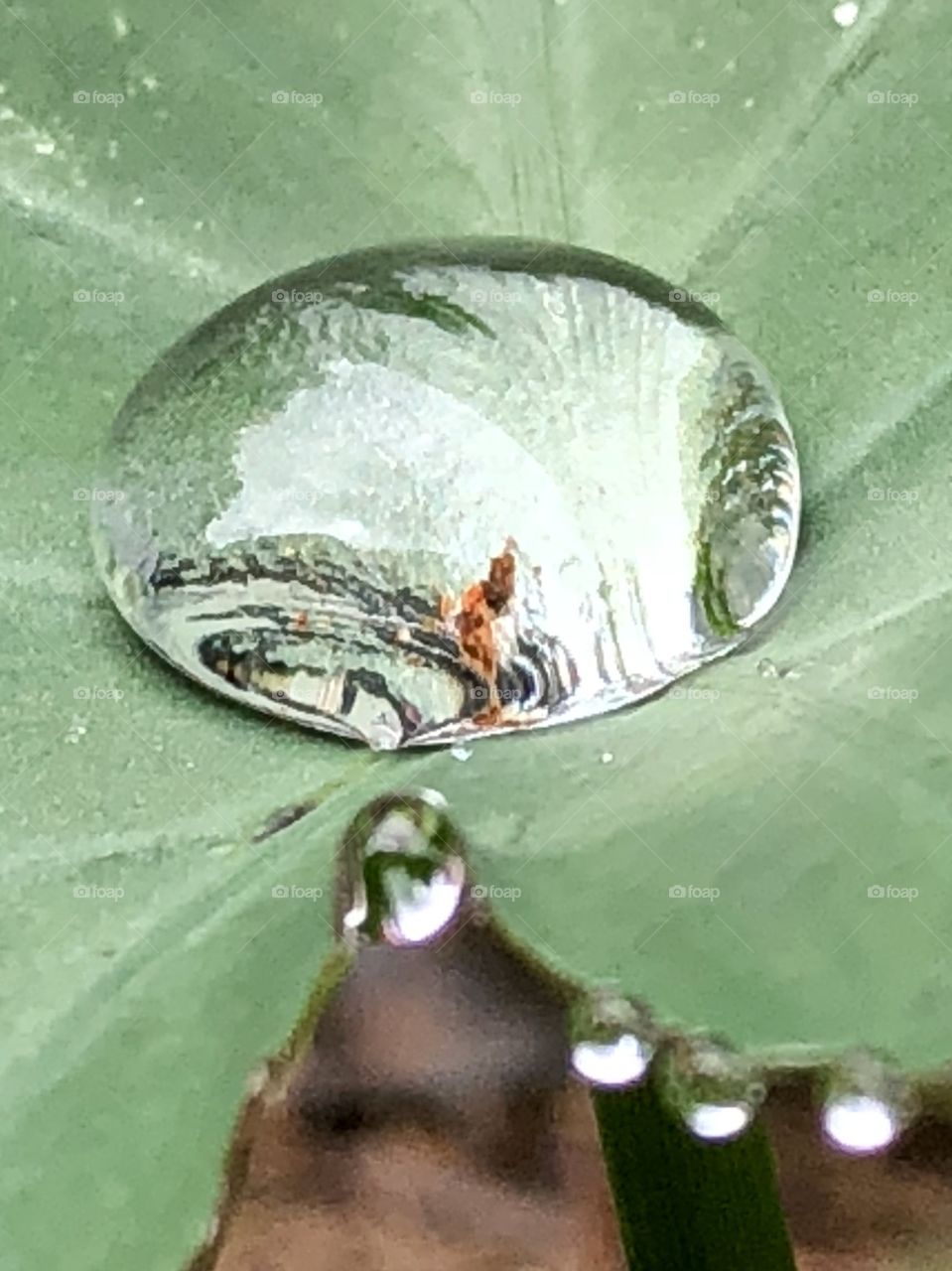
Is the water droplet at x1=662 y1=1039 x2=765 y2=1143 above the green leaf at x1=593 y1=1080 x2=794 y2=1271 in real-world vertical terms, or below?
above

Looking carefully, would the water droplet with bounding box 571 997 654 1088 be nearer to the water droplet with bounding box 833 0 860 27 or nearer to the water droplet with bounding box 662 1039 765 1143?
the water droplet with bounding box 662 1039 765 1143

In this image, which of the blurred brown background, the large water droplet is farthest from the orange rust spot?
the blurred brown background

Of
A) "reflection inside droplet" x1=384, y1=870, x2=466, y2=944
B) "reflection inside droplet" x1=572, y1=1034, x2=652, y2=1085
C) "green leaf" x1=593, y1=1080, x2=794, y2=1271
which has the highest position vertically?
"reflection inside droplet" x1=384, y1=870, x2=466, y2=944

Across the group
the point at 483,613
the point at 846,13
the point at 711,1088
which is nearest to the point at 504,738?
the point at 483,613

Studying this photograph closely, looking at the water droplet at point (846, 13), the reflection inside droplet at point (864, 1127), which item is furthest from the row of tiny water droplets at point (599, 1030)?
the water droplet at point (846, 13)

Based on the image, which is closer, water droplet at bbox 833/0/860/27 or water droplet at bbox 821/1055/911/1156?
water droplet at bbox 821/1055/911/1156

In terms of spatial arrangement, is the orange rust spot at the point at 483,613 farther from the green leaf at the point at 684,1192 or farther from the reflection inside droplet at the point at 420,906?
the green leaf at the point at 684,1192
